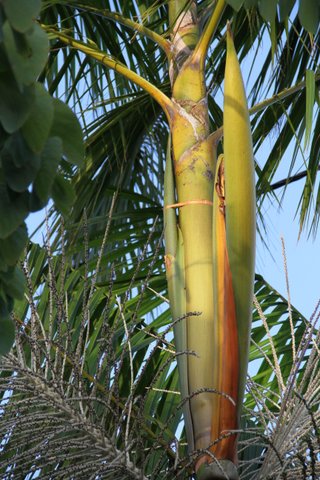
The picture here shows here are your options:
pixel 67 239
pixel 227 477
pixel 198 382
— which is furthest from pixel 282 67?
pixel 227 477

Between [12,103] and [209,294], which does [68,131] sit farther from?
[209,294]

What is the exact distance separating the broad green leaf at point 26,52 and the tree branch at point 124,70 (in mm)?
1569

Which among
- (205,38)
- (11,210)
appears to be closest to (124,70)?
(205,38)

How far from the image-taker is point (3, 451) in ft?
7.11

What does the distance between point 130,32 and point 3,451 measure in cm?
235

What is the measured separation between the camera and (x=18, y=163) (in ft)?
3.94

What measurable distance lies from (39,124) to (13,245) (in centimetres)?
19

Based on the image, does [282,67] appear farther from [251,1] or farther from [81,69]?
[251,1]

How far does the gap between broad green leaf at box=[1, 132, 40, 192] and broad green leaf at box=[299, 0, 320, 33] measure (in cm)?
62

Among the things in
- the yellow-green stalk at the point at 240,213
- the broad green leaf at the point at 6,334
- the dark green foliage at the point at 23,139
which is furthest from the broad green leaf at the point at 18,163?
the yellow-green stalk at the point at 240,213

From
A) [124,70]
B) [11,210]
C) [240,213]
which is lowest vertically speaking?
[11,210]

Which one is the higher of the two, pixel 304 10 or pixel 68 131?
pixel 304 10

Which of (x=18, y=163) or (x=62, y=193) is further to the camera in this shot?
(x=62, y=193)

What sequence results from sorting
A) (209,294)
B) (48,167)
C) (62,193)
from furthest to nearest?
(209,294)
(62,193)
(48,167)
